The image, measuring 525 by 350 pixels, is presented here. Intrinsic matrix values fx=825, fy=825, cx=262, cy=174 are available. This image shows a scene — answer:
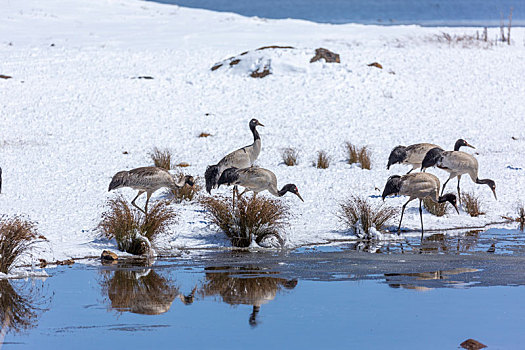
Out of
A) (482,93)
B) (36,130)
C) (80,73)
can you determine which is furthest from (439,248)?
(80,73)

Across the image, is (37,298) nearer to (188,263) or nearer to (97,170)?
(188,263)

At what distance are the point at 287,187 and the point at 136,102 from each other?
17728 millimetres

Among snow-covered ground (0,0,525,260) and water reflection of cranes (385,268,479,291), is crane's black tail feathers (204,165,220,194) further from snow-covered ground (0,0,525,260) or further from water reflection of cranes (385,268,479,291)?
water reflection of cranes (385,268,479,291)

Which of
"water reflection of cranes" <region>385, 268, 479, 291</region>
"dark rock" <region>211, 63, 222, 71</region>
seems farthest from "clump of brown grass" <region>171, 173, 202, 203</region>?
"dark rock" <region>211, 63, 222, 71</region>

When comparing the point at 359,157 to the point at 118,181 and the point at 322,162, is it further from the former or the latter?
the point at 118,181

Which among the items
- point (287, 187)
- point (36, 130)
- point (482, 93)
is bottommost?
point (287, 187)

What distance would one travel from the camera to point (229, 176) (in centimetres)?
1438

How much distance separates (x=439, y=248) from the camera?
40.4 feet

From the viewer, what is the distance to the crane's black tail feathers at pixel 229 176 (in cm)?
1425

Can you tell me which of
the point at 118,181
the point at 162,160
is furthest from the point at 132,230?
the point at 162,160

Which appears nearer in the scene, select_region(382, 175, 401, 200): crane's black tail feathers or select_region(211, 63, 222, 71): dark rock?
select_region(382, 175, 401, 200): crane's black tail feathers

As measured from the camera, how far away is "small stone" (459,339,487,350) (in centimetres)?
676

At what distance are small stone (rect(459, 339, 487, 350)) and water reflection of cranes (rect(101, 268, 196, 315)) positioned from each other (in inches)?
118

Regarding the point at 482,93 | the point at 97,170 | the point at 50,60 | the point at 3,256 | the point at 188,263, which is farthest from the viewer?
the point at 50,60
